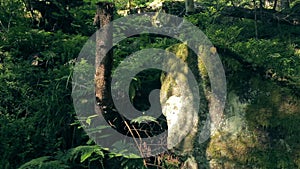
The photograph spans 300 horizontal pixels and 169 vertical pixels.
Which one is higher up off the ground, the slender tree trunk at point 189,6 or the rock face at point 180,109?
the slender tree trunk at point 189,6

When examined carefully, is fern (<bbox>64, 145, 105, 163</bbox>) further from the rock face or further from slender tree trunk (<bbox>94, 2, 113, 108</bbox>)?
the rock face

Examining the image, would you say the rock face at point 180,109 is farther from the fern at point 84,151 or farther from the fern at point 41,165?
the fern at point 41,165

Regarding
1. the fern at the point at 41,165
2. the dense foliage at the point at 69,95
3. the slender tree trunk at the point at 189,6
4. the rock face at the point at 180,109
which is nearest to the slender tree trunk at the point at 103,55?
the dense foliage at the point at 69,95

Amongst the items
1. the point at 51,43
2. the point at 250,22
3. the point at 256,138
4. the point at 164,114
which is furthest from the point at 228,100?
the point at 250,22

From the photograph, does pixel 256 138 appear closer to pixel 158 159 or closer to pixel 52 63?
pixel 158 159

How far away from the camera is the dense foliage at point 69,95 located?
3.79 metres

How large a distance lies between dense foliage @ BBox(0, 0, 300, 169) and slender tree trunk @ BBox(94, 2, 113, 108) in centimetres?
49

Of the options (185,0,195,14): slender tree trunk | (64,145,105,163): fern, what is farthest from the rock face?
(185,0,195,14): slender tree trunk

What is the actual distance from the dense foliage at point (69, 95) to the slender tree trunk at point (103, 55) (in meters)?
0.49

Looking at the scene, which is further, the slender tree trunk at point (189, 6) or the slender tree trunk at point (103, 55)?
the slender tree trunk at point (189, 6)

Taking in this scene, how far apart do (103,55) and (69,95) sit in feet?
3.19

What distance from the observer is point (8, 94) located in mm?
4867

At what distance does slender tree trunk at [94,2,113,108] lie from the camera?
4398mm

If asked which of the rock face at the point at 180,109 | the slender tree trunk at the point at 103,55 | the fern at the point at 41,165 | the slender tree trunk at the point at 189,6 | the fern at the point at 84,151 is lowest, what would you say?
the fern at the point at 41,165
